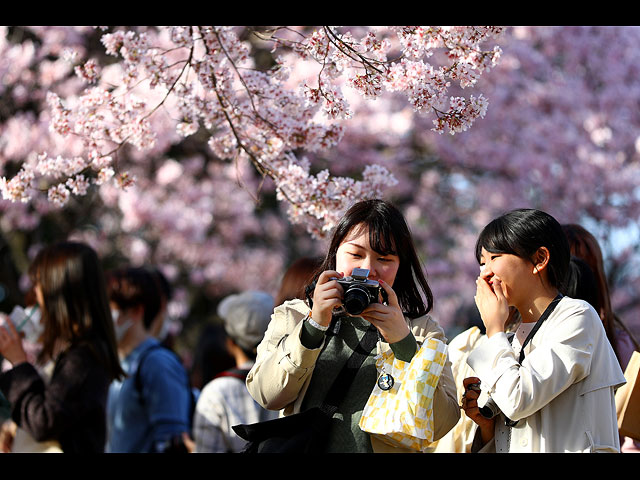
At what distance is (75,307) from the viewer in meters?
3.23

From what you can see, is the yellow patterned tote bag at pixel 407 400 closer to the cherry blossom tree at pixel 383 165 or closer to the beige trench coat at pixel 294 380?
the beige trench coat at pixel 294 380

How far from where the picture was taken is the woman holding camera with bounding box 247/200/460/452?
2182mm

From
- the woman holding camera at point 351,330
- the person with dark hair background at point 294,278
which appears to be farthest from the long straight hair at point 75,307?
the woman holding camera at point 351,330

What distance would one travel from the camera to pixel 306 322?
2.20 meters

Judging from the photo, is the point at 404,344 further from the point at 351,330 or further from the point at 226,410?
the point at 226,410

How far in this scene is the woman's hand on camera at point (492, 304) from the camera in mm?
2242

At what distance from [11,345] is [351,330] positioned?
156 centimetres

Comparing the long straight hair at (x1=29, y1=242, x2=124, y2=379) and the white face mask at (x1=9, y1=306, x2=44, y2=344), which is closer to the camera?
the long straight hair at (x1=29, y1=242, x2=124, y2=379)

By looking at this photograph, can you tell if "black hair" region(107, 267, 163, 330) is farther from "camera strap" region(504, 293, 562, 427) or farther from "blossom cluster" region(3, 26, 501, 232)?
"camera strap" region(504, 293, 562, 427)

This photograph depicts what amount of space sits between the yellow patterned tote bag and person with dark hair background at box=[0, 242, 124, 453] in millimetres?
1406

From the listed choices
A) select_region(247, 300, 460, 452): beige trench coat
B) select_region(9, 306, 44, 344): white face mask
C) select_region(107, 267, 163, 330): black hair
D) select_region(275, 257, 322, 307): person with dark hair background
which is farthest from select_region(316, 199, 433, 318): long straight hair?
select_region(107, 267, 163, 330): black hair

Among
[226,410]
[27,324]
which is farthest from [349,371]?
[27,324]

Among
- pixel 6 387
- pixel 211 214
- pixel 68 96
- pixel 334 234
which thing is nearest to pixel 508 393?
pixel 334 234

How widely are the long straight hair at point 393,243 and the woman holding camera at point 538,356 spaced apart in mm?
214
